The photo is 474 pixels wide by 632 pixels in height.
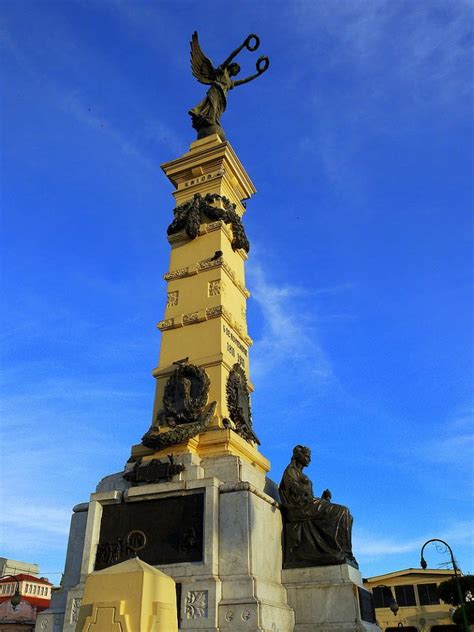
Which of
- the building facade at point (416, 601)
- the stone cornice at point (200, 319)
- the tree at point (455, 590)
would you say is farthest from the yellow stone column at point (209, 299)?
the building facade at point (416, 601)

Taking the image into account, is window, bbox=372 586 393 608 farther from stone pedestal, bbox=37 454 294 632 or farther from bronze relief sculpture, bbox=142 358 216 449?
stone pedestal, bbox=37 454 294 632

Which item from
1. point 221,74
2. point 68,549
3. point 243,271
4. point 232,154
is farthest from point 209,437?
point 221,74

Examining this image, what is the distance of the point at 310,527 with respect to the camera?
11477 mm

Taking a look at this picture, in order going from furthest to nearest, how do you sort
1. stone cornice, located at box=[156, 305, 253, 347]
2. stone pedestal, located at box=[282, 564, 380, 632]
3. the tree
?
the tree
stone cornice, located at box=[156, 305, 253, 347]
stone pedestal, located at box=[282, 564, 380, 632]

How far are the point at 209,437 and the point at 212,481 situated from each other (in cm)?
168

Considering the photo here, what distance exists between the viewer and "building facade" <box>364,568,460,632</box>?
42906mm

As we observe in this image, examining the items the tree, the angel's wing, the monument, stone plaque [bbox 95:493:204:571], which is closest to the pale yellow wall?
the tree

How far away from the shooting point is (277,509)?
11.7 m

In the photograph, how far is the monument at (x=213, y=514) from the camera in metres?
9.90

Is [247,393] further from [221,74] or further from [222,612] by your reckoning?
Result: [221,74]

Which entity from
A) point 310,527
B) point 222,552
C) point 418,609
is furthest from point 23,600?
point 418,609

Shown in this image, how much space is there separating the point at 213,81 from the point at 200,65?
102 centimetres

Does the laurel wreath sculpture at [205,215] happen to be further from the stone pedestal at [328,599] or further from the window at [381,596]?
the window at [381,596]

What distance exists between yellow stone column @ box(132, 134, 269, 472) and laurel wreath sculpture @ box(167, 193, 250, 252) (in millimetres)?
169
